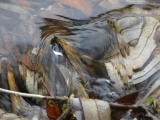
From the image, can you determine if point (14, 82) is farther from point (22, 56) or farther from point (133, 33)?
point (133, 33)

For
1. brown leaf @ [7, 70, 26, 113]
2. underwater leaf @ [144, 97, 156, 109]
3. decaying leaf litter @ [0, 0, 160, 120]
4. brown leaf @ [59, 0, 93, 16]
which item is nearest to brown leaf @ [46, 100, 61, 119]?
decaying leaf litter @ [0, 0, 160, 120]

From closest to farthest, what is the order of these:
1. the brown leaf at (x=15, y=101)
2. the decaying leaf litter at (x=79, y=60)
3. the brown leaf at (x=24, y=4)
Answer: the decaying leaf litter at (x=79, y=60)
the brown leaf at (x=15, y=101)
the brown leaf at (x=24, y=4)

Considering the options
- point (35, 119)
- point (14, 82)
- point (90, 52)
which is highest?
point (90, 52)

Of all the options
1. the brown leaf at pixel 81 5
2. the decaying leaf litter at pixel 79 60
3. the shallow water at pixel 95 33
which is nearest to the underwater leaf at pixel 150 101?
the decaying leaf litter at pixel 79 60

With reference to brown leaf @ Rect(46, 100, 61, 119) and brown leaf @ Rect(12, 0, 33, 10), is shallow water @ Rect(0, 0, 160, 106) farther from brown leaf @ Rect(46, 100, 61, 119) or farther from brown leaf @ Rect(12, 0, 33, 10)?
brown leaf @ Rect(46, 100, 61, 119)

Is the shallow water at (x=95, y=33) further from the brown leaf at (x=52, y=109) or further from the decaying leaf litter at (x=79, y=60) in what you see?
the brown leaf at (x=52, y=109)

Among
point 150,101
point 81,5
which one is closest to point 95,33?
point 81,5

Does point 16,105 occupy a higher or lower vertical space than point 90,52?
lower

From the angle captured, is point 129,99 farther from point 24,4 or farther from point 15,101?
point 24,4

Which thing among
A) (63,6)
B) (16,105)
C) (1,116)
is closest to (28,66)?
(16,105)
